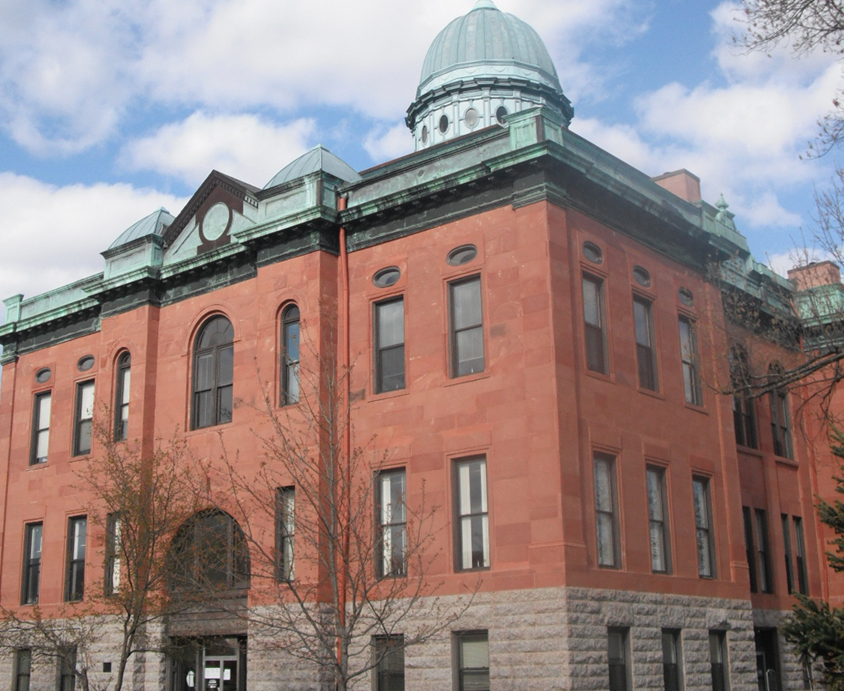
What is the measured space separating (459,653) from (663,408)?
753 cm

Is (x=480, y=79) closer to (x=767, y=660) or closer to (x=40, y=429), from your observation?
(x=40, y=429)

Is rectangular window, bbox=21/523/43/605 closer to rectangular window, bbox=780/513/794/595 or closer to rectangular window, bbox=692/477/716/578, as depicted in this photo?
rectangular window, bbox=692/477/716/578

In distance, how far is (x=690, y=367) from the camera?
27.2m

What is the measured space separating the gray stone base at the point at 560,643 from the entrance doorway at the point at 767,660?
271cm

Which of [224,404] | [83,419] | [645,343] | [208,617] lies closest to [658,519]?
[645,343]

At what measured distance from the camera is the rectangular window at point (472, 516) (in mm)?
22328

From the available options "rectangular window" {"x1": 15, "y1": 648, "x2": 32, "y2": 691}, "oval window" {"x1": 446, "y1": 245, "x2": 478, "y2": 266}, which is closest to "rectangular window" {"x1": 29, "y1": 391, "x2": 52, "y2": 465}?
"rectangular window" {"x1": 15, "y1": 648, "x2": 32, "y2": 691}

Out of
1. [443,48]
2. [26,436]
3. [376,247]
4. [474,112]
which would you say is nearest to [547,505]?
[376,247]

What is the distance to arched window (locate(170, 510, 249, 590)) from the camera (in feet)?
81.2

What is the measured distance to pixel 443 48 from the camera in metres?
41.5

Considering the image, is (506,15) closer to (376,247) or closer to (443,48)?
(443,48)

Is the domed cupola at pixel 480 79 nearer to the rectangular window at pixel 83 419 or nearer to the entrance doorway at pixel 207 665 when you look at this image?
the rectangular window at pixel 83 419

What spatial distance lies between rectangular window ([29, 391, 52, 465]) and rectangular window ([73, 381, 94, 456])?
1.41 meters

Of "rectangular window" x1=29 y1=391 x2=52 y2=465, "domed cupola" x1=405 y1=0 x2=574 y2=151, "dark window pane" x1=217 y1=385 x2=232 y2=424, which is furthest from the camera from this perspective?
"domed cupola" x1=405 y1=0 x2=574 y2=151
